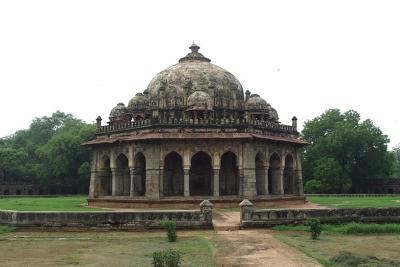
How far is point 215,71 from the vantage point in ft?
103

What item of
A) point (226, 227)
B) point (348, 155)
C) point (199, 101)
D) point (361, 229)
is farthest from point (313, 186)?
point (226, 227)

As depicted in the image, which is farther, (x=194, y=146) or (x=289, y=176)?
(x=289, y=176)

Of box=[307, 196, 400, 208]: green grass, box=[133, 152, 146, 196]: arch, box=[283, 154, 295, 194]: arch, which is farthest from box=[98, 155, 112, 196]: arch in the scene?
box=[307, 196, 400, 208]: green grass

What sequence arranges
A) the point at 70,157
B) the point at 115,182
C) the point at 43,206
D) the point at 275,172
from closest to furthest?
the point at 43,206, the point at 115,182, the point at 275,172, the point at 70,157

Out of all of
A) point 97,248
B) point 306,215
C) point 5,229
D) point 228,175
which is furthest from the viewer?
point 228,175

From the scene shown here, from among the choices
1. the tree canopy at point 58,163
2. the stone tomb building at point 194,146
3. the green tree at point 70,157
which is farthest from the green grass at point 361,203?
the green tree at point 70,157

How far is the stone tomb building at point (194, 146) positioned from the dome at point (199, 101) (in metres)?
0.06

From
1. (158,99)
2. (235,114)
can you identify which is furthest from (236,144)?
(158,99)

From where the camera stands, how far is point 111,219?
55.6 ft

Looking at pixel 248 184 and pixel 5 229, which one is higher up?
pixel 248 184

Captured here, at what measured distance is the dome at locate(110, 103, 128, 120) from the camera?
103 ft

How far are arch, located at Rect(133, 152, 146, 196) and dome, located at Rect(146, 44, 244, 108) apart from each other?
4.23 meters

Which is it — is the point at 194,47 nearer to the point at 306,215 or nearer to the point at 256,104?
the point at 256,104

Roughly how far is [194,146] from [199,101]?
10.1 ft
